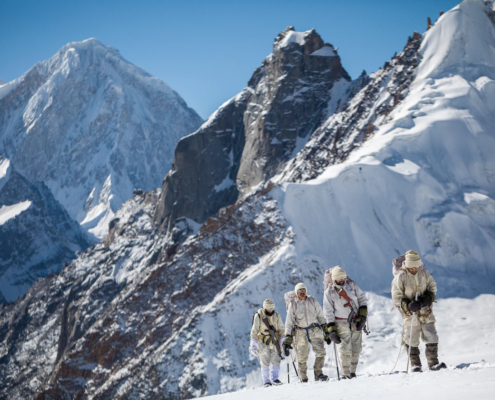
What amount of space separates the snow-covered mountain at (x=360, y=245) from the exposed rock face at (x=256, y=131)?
2697 cm

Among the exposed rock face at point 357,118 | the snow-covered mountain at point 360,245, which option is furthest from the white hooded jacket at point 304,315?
the exposed rock face at point 357,118

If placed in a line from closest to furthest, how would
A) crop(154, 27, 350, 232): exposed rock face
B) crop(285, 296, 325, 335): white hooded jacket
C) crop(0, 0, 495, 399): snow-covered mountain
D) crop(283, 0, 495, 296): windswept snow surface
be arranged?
crop(285, 296, 325, 335): white hooded jacket → crop(0, 0, 495, 399): snow-covered mountain → crop(283, 0, 495, 296): windswept snow surface → crop(154, 27, 350, 232): exposed rock face

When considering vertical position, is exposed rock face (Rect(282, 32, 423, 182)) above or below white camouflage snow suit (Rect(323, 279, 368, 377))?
above

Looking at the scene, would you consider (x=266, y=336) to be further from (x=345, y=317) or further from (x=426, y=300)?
(x=426, y=300)

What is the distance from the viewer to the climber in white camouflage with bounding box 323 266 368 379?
36.2 feet

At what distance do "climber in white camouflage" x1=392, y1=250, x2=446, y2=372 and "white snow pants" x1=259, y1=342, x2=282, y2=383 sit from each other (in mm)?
3678

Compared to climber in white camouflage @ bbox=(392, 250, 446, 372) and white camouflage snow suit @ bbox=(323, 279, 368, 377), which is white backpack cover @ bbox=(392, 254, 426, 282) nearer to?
climber in white camouflage @ bbox=(392, 250, 446, 372)

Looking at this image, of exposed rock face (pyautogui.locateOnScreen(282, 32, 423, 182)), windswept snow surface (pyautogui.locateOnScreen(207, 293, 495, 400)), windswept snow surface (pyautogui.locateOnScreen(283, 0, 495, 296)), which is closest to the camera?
windswept snow surface (pyautogui.locateOnScreen(207, 293, 495, 400))

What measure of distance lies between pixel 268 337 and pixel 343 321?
8.24 ft

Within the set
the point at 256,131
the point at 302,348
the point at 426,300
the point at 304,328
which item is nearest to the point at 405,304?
the point at 426,300

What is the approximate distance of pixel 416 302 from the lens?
10.1 metres

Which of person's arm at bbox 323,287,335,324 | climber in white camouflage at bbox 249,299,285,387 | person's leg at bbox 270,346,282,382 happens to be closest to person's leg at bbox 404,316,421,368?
person's arm at bbox 323,287,335,324

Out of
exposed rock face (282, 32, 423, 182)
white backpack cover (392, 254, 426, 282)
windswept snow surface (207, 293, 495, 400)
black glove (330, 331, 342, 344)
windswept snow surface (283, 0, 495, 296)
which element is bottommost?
windswept snow surface (207, 293, 495, 400)

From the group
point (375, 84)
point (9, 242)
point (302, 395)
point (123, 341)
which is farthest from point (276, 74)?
point (9, 242)
